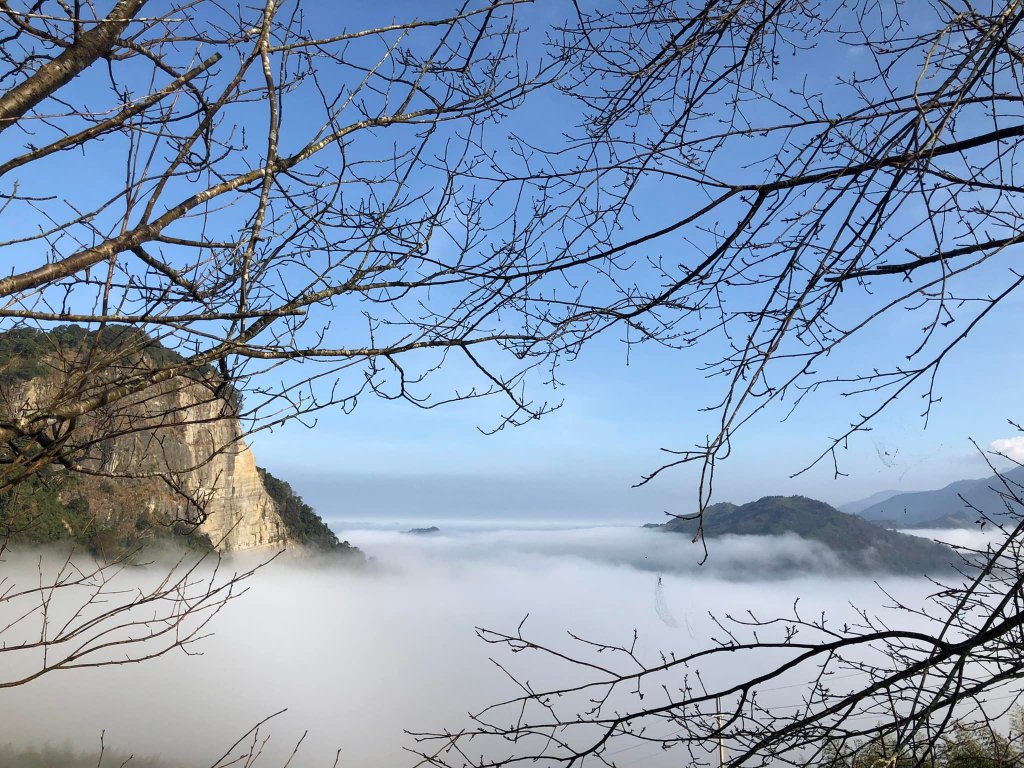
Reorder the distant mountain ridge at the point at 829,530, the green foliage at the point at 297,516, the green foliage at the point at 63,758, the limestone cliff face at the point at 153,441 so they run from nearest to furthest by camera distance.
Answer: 1. the limestone cliff face at the point at 153,441
2. the green foliage at the point at 63,758
3. the green foliage at the point at 297,516
4. the distant mountain ridge at the point at 829,530

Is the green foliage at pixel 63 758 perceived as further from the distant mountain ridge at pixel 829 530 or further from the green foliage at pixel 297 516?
the distant mountain ridge at pixel 829 530

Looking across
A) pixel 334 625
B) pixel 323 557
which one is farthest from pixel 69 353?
pixel 334 625

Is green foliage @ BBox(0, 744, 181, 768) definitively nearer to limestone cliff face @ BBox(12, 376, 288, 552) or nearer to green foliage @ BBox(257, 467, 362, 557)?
green foliage @ BBox(257, 467, 362, 557)

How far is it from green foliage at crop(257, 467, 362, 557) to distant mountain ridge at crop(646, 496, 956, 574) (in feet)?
127

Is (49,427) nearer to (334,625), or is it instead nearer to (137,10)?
(137,10)

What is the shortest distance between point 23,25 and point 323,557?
7194 cm

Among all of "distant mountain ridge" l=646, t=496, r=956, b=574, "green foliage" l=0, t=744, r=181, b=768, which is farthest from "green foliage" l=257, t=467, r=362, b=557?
"distant mountain ridge" l=646, t=496, r=956, b=574

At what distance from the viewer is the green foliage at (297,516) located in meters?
56.9

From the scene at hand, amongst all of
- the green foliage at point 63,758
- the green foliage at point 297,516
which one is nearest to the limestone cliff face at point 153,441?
the green foliage at point 63,758

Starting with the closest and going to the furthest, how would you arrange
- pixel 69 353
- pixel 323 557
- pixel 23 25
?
pixel 23 25 → pixel 69 353 → pixel 323 557

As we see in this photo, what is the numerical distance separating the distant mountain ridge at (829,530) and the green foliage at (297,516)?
127 ft

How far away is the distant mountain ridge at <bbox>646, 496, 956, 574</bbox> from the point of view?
7369cm

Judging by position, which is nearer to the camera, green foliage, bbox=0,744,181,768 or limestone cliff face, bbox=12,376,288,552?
limestone cliff face, bbox=12,376,288,552

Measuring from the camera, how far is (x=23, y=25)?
1.79 meters
